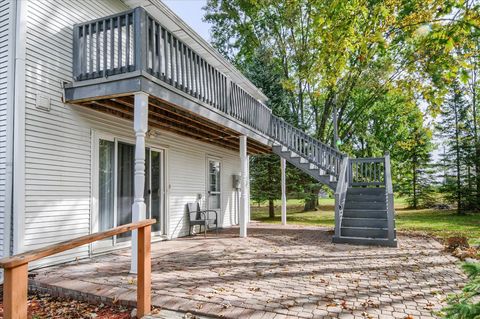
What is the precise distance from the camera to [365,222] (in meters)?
7.89

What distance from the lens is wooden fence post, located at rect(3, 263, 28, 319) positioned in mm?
1816

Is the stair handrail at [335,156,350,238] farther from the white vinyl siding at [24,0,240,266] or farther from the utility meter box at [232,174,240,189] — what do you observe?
the white vinyl siding at [24,0,240,266]

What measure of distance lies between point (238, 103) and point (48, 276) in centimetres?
555

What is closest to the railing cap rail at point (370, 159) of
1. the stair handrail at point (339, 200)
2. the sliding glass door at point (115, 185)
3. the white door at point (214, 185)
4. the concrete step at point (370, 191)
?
the stair handrail at point (339, 200)

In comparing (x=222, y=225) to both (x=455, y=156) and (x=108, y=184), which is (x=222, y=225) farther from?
(x=455, y=156)

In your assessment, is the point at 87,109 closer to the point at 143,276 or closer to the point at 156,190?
the point at 156,190

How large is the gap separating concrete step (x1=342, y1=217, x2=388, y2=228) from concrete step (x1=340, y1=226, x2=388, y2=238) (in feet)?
0.48

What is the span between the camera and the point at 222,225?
11055mm

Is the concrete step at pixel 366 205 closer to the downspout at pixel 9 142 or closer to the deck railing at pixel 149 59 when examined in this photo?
the deck railing at pixel 149 59

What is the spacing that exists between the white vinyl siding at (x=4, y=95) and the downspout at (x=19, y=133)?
108mm

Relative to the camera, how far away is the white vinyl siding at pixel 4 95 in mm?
4625

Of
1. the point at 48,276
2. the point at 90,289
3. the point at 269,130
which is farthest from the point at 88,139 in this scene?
the point at 269,130

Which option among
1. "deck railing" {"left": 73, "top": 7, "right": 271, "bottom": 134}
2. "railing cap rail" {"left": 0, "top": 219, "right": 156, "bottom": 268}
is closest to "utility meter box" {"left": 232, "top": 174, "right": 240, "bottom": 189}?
"deck railing" {"left": 73, "top": 7, "right": 271, "bottom": 134}

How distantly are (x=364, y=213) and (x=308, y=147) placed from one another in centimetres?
280
